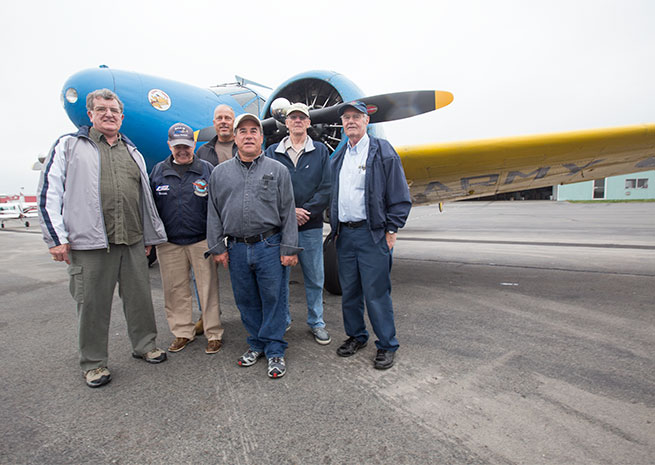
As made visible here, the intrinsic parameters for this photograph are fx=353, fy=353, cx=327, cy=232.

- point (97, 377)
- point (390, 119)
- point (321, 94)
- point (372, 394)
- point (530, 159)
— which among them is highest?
point (321, 94)

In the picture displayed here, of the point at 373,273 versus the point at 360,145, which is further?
the point at 360,145

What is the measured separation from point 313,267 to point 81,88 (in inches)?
140

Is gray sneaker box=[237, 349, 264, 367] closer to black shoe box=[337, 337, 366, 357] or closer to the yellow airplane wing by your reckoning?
black shoe box=[337, 337, 366, 357]

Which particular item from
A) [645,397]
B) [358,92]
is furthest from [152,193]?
[645,397]

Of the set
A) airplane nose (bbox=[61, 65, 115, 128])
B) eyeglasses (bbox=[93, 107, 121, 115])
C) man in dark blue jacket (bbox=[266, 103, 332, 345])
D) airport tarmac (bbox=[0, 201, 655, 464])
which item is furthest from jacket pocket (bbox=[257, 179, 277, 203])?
airplane nose (bbox=[61, 65, 115, 128])

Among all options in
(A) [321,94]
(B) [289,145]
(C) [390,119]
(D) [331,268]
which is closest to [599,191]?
(A) [321,94]

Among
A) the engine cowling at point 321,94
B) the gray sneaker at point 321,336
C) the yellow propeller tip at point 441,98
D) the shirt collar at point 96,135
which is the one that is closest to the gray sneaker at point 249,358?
the gray sneaker at point 321,336

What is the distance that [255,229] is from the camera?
243cm

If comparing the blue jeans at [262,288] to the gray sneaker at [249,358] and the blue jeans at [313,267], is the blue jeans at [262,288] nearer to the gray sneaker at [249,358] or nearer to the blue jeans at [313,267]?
the gray sneaker at [249,358]

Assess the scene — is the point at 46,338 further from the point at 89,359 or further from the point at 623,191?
the point at 623,191

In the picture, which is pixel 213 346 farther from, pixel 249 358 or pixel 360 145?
pixel 360 145

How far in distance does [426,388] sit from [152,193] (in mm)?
2405

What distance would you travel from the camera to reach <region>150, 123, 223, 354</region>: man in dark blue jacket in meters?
2.73

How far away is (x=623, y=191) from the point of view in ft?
121
